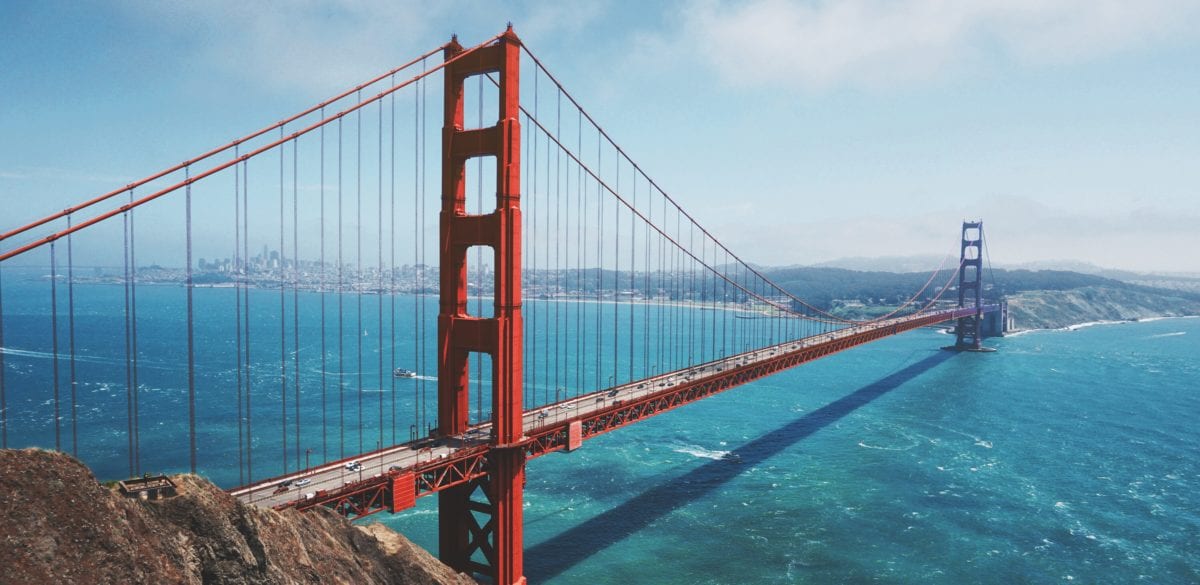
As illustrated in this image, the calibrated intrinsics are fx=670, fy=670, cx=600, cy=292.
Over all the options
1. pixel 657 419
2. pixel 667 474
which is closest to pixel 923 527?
→ pixel 667 474

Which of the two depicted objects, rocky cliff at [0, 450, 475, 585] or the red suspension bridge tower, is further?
the red suspension bridge tower

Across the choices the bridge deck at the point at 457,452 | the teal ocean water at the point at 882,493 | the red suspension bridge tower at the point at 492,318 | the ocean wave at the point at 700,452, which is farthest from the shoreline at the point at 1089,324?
the red suspension bridge tower at the point at 492,318

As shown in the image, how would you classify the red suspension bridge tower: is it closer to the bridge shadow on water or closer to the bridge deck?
the bridge deck

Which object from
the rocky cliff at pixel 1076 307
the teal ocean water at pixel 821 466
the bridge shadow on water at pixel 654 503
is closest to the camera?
the bridge shadow on water at pixel 654 503

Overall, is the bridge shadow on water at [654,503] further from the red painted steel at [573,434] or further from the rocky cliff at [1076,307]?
the rocky cliff at [1076,307]

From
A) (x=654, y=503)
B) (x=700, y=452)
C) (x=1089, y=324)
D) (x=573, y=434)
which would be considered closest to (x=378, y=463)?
(x=573, y=434)

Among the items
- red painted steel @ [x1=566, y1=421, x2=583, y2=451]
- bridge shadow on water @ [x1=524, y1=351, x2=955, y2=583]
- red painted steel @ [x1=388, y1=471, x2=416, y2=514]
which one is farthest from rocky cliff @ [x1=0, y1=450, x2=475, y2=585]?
bridge shadow on water @ [x1=524, y1=351, x2=955, y2=583]
